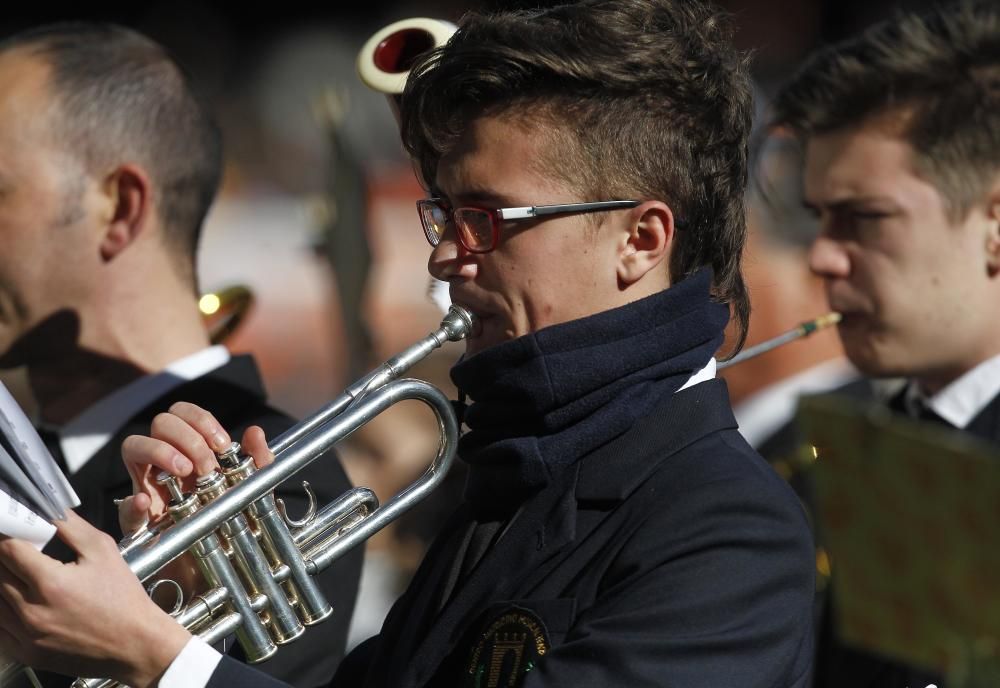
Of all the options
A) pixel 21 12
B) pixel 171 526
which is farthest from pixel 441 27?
pixel 21 12

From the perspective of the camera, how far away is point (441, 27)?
3043 mm

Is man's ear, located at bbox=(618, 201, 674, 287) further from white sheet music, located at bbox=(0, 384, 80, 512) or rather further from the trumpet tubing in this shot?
white sheet music, located at bbox=(0, 384, 80, 512)

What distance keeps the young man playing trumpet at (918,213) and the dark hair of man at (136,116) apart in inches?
61.7

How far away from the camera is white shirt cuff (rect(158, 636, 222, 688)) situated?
2.09 meters

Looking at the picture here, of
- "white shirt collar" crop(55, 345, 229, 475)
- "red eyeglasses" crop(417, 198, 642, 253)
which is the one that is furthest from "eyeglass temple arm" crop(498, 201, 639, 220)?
"white shirt collar" crop(55, 345, 229, 475)

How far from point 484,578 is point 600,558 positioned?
0.66ft

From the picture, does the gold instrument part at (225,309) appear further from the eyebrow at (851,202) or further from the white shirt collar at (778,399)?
the white shirt collar at (778,399)

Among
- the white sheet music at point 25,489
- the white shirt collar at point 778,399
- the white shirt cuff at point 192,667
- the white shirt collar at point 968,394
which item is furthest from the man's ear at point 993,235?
the white shirt collar at point 778,399

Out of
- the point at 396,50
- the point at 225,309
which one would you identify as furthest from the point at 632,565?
the point at 225,309

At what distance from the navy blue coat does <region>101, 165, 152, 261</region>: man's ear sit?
5.12ft

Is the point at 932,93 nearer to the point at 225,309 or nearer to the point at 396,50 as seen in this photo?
the point at 396,50

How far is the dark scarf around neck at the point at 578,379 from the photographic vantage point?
2318 millimetres

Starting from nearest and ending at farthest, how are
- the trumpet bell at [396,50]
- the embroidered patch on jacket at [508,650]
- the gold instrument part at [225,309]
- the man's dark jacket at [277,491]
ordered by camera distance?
the embroidered patch on jacket at [508,650] → the trumpet bell at [396,50] → the man's dark jacket at [277,491] → the gold instrument part at [225,309]

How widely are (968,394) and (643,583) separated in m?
1.64
